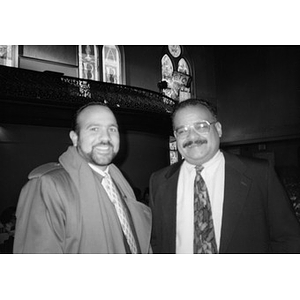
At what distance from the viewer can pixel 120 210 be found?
7.71ft

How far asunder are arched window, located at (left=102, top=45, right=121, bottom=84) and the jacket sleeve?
10.5 m

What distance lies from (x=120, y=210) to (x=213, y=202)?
2.74 feet

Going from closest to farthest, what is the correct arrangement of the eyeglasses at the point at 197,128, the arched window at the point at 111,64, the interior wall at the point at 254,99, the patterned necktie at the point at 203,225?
the patterned necktie at the point at 203,225 → the eyeglasses at the point at 197,128 → the interior wall at the point at 254,99 → the arched window at the point at 111,64

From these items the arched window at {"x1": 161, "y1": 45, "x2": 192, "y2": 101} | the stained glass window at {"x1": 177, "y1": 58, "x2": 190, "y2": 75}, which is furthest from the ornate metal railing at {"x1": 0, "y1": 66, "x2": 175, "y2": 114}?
the stained glass window at {"x1": 177, "y1": 58, "x2": 190, "y2": 75}

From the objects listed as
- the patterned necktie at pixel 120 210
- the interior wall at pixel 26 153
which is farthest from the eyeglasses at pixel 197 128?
the interior wall at pixel 26 153

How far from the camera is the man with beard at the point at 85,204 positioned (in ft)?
6.48

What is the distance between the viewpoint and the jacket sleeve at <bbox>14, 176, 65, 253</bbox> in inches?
75.8

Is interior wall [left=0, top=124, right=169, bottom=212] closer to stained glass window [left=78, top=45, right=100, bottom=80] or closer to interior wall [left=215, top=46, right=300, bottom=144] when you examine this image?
stained glass window [left=78, top=45, right=100, bottom=80]

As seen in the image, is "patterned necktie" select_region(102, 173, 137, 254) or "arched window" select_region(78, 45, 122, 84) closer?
"patterned necktie" select_region(102, 173, 137, 254)

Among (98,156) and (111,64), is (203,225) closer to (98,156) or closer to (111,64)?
(98,156)

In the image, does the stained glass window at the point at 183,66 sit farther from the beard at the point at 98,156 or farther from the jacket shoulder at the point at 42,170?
the jacket shoulder at the point at 42,170
